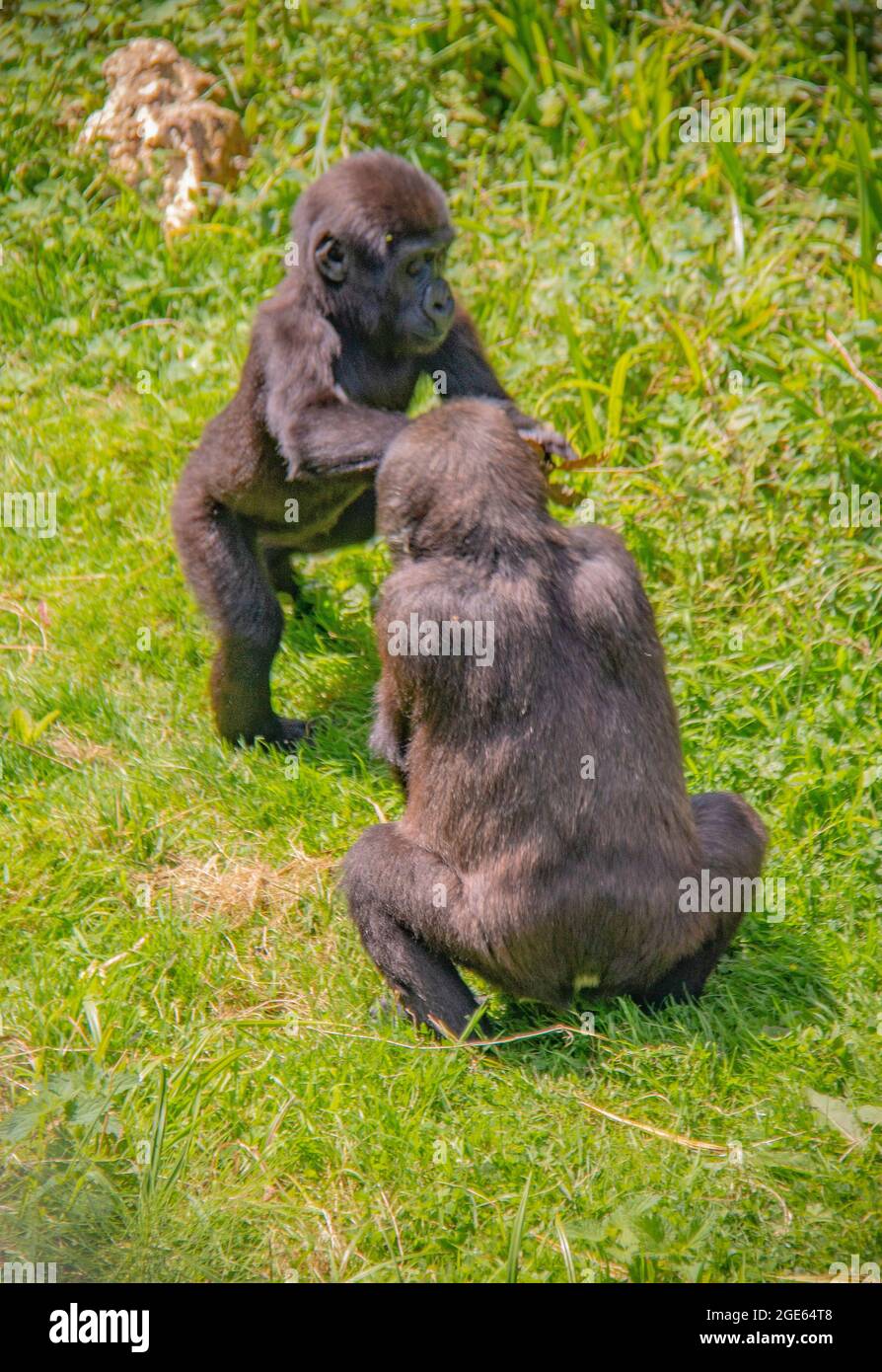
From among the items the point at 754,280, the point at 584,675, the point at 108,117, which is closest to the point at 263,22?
the point at 108,117

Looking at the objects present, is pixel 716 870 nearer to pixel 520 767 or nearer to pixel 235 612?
pixel 520 767

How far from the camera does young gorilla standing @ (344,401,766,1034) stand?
439 centimetres

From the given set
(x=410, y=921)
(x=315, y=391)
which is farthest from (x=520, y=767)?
(x=315, y=391)

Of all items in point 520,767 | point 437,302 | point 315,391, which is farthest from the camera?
point 437,302

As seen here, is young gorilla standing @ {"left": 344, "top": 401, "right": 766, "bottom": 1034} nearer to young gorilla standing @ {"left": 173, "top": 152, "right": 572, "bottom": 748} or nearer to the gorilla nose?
young gorilla standing @ {"left": 173, "top": 152, "right": 572, "bottom": 748}

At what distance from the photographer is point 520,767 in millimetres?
4414

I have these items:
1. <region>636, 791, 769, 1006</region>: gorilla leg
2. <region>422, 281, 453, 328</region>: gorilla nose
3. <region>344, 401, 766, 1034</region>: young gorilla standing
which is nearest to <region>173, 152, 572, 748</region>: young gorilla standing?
<region>422, 281, 453, 328</region>: gorilla nose

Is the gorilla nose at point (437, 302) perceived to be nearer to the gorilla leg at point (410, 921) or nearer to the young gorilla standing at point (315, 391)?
the young gorilla standing at point (315, 391)

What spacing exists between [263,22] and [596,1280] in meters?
8.58

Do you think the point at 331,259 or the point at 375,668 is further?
the point at 375,668

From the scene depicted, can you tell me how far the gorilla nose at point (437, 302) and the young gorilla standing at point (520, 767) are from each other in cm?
148

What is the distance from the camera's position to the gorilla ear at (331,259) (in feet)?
20.0

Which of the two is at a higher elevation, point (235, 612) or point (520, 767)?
point (235, 612)

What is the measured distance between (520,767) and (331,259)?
8.98 ft
